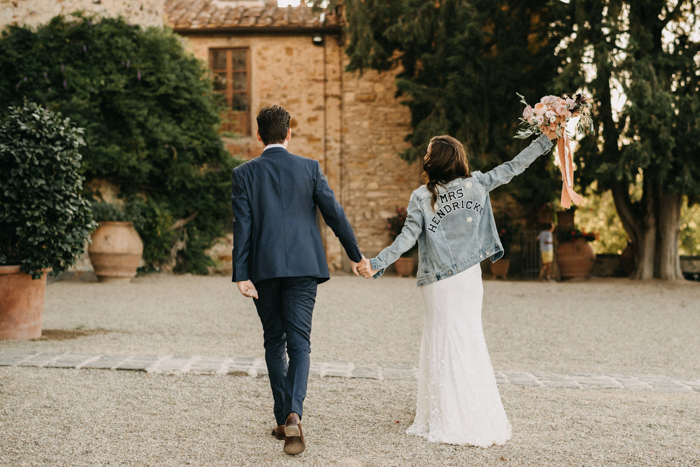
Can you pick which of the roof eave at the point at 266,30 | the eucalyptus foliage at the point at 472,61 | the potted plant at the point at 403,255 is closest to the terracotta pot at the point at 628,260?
the eucalyptus foliage at the point at 472,61

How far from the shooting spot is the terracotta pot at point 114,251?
10633mm

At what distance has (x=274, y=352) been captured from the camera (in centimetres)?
304

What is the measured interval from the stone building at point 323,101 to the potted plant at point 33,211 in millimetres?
10356

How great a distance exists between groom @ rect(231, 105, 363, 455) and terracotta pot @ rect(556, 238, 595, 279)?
1269 cm

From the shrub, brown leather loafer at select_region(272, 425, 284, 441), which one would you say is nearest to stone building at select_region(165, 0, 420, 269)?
the shrub

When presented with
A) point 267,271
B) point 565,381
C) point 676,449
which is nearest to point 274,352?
point 267,271

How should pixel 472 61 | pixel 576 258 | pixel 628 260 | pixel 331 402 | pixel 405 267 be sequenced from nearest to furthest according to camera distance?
pixel 331 402, pixel 472 61, pixel 576 258, pixel 405 267, pixel 628 260

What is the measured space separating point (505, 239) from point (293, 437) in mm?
12538

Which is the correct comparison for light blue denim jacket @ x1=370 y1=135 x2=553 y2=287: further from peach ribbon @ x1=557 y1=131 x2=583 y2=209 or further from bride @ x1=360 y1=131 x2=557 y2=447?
peach ribbon @ x1=557 y1=131 x2=583 y2=209

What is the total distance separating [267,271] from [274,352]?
16.1 inches

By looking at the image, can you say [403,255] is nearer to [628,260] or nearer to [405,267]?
[405,267]

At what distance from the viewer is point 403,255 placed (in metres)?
15.2

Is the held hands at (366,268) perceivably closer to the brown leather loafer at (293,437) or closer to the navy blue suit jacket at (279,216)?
the navy blue suit jacket at (279,216)

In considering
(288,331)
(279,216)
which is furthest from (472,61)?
(288,331)
